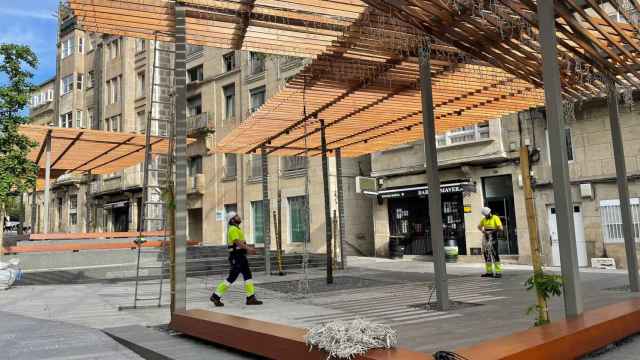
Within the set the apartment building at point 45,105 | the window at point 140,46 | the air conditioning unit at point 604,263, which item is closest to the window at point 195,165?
the window at point 140,46

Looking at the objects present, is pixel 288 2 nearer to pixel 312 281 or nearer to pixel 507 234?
pixel 312 281

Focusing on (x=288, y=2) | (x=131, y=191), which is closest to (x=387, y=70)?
(x=288, y=2)

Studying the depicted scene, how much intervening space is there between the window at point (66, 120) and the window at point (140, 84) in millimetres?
9406

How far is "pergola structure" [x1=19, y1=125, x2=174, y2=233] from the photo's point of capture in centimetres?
1775

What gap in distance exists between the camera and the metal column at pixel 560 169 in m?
6.23

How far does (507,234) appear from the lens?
66.8 feet

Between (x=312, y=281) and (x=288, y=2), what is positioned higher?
(x=288, y=2)

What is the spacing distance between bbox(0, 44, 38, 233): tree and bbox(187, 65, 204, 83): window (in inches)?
715

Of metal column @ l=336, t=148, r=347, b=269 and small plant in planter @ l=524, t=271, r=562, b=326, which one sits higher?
metal column @ l=336, t=148, r=347, b=269

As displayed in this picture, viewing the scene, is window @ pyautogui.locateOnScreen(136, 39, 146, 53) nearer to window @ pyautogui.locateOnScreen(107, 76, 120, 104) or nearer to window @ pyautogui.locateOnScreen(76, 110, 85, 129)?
window @ pyautogui.locateOnScreen(107, 76, 120, 104)

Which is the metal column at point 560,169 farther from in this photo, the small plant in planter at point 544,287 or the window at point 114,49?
the window at point 114,49

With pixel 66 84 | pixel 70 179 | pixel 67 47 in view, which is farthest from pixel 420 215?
pixel 67 47

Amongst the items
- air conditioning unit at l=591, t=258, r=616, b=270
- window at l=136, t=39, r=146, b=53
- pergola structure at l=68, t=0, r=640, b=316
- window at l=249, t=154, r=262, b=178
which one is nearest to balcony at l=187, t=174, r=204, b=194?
window at l=249, t=154, r=262, b=178

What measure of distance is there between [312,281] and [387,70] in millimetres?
6441
